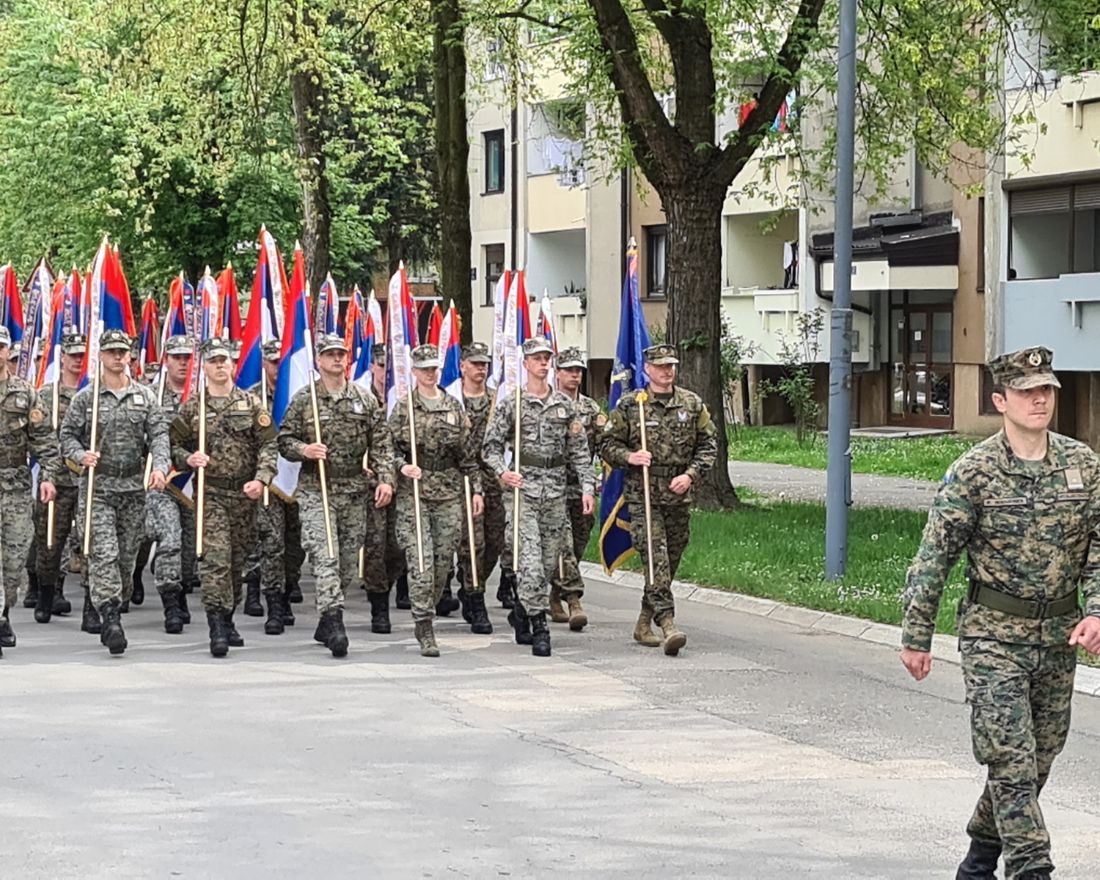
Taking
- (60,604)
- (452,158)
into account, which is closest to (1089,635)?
(60,604)

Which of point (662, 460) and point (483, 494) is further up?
point (662, 460)

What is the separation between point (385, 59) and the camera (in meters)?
27.3

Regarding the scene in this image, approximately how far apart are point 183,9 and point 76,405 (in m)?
15.6

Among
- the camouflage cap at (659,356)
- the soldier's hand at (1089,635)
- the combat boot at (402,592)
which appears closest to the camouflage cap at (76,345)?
the combat boot at (402,592)

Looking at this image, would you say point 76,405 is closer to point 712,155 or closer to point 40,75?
point 712,155

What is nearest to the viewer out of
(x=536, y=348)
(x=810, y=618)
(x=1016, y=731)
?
(x=1016, y=731)

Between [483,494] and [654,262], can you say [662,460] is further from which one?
[654,262]

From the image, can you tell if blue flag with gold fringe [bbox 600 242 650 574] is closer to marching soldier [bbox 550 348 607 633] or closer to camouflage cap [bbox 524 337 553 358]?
marching soldier [bbox 550 348 607 633]

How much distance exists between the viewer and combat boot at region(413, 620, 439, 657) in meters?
12.0

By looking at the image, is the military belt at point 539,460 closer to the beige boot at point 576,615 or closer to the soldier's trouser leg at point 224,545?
the beige boot at point 576,615

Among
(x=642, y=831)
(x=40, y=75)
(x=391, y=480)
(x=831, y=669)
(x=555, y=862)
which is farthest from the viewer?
(x=40, y=75)

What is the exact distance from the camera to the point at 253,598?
46.9ft

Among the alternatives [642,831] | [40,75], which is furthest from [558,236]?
[642,831]

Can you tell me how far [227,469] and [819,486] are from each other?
45.1 ft
